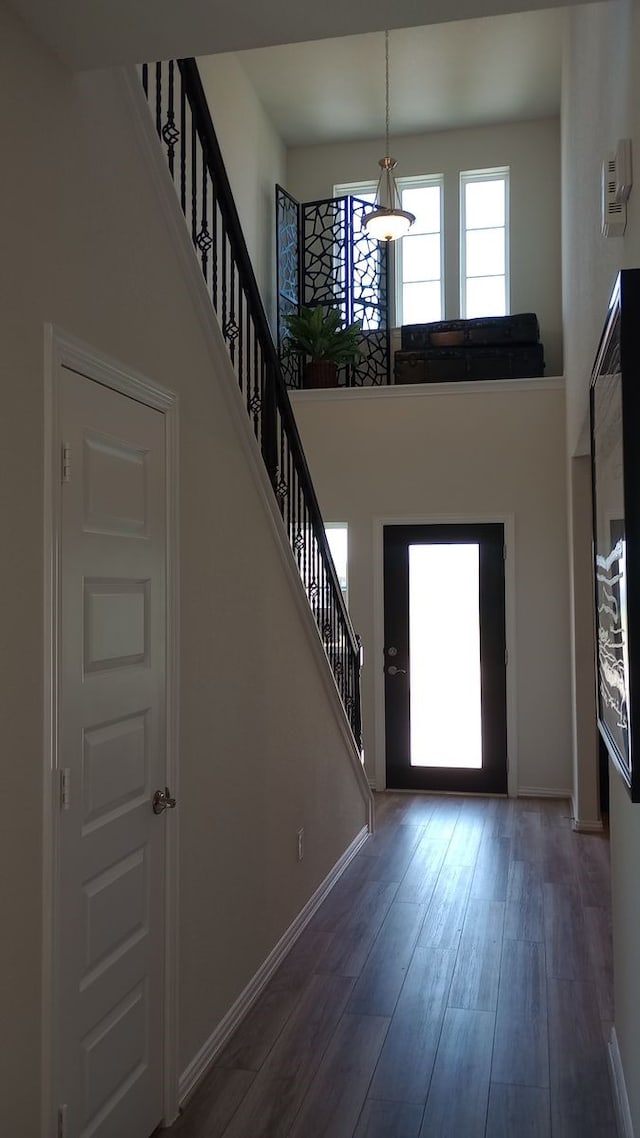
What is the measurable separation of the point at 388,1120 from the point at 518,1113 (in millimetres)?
397

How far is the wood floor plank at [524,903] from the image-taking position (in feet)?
13.7

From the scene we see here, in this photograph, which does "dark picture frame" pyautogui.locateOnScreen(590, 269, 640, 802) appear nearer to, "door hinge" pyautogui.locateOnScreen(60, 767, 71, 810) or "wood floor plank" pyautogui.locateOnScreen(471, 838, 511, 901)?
"door hinge" pyautogui.locateOnScreen(60, 767, 71, 810)

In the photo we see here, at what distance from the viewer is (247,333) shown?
12.0 feet

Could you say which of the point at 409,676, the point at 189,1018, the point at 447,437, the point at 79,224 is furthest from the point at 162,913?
the point at 447,437

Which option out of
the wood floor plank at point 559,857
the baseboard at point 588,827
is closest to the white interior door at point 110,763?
the wood floor plank at point 559,857

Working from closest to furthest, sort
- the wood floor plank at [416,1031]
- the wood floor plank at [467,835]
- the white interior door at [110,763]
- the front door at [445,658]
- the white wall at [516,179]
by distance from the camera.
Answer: the white interior door at [110,763], the wood floor plank at [416,1031], the wood floor plank at [467,835], the front door at [445,658], the white wall at [516,179]

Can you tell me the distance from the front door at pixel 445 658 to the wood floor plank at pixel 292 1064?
3.29 metres

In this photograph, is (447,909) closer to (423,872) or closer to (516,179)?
(423,872)

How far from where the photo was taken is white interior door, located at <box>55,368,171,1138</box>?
2186 mm

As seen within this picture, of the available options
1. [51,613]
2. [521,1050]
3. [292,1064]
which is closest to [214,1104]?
[292,1064]

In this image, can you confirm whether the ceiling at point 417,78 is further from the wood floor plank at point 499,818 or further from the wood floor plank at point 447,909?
the wood floor plank at point 447,909

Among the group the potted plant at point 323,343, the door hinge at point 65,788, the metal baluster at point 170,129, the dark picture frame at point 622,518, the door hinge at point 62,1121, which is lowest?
the door hinge at point 62,1121

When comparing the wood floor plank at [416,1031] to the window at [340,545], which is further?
the window at [340,545]

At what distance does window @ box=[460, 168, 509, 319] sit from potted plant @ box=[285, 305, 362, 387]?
4.22 ft
